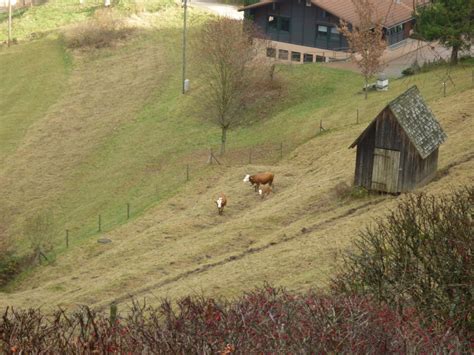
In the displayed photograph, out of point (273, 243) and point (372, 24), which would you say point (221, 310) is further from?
point (372, 24)

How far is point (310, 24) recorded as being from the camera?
8231cm

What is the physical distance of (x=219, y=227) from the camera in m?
45.3

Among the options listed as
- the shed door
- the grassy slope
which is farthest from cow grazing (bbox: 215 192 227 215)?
the shed door

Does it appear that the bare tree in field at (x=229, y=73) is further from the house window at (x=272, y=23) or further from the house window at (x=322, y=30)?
the house window at (x=322, y=30)

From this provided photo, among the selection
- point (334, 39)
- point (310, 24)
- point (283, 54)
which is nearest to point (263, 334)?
point (334, 39)

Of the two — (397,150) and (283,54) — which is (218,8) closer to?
(283,54)

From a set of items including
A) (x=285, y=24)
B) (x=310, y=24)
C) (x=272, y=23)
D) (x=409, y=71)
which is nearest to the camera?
(x=409, y=71)

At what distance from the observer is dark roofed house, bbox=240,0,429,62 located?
8019cm

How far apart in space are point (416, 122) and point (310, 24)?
39681 millimetres

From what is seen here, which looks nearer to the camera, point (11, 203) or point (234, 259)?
point (234, 259)

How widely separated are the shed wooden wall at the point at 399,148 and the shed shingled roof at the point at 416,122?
23 cm

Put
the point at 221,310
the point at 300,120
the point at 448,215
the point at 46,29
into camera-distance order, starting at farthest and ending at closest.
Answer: the point at 46,29 → the point at 300,120 → the point at 448,215 → the point at 221,310

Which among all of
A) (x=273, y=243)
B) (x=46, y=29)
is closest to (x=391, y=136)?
(x=273, y=243)

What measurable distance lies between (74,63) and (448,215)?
68.1 m
